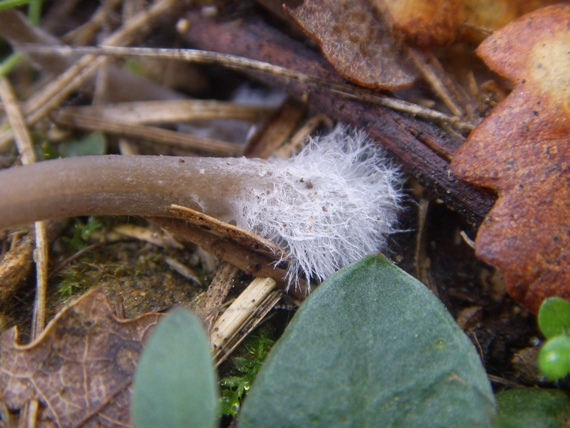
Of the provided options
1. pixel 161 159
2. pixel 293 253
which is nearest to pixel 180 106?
pixel 161 159

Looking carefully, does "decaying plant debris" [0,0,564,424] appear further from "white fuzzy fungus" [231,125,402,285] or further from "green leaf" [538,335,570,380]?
"green leaf" [538,335,570,380]

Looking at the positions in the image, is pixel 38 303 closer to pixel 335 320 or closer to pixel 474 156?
pixel 335 320

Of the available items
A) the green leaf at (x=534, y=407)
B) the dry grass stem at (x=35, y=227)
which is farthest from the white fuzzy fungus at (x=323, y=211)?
the dry grass stem at (x=35, y=227)

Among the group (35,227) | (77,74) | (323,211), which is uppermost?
(77,74)

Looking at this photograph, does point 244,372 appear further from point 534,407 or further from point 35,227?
point 35,227

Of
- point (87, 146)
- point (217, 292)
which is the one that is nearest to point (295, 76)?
point (217, 292)

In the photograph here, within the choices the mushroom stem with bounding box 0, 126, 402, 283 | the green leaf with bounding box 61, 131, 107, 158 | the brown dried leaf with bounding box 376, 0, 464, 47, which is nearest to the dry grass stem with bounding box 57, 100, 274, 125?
the green leaf with bounding box 61, 131, 107, 158
